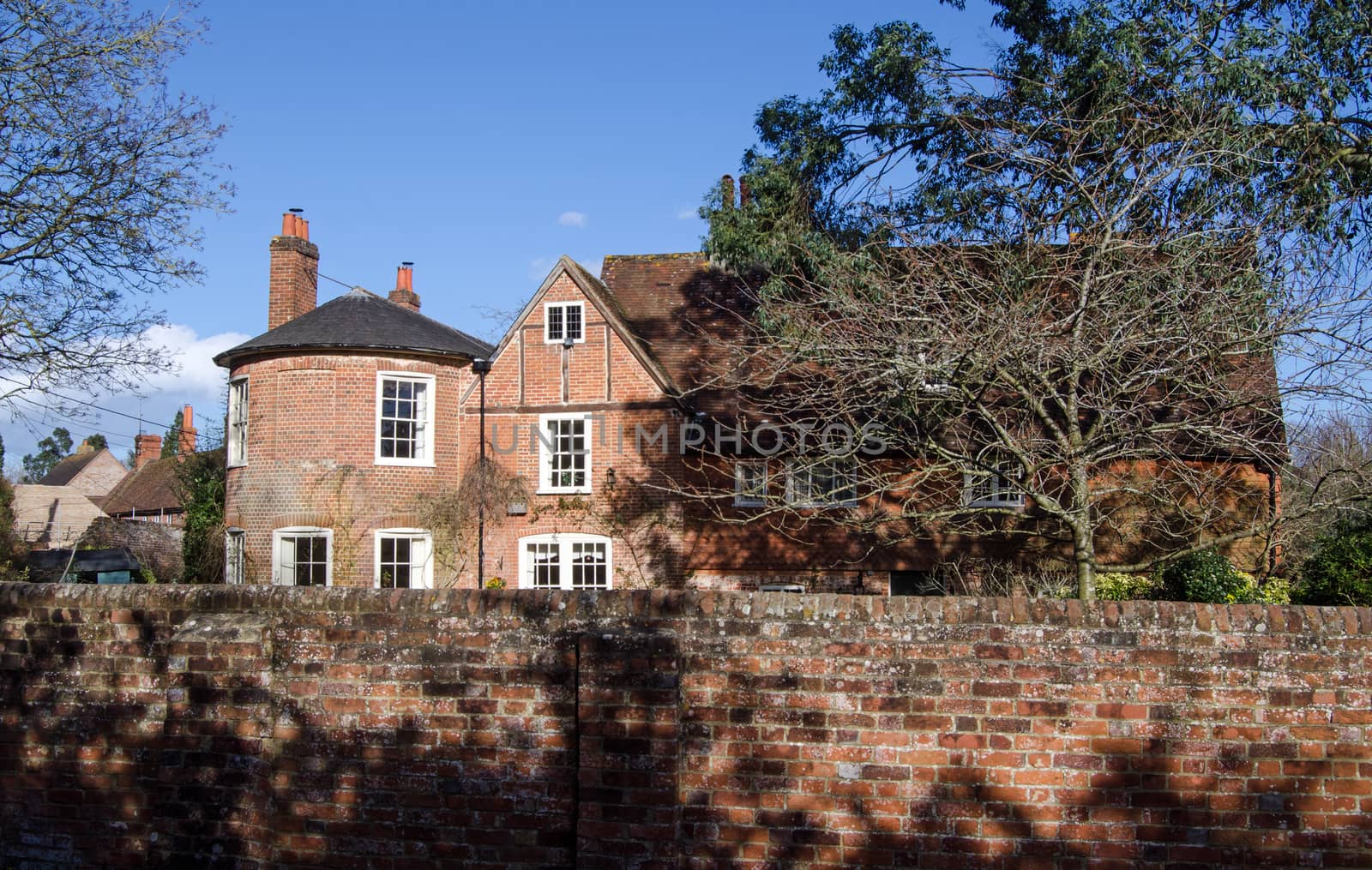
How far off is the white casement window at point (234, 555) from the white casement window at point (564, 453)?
21.9ft

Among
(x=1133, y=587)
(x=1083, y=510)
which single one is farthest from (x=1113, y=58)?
(x=1133, y=587)

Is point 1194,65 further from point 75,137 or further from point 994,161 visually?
point 75,137

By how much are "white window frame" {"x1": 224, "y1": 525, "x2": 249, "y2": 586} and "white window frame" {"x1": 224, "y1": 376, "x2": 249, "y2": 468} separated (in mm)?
1520

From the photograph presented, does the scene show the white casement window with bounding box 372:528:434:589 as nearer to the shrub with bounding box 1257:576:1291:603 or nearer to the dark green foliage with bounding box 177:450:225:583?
the dark green foliage with bounding box 177:450:225:583

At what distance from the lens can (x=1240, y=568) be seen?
785 inches

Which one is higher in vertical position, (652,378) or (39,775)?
(652,378)

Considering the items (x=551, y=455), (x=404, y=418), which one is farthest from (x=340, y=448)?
(x=551, y=455)

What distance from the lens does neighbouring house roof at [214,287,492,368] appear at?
22.3 metres

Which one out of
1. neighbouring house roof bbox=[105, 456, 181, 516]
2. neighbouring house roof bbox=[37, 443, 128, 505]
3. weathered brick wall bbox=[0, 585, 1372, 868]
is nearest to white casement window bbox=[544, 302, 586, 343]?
weathered brick wall bbox=[0, 585, 1372, 868]

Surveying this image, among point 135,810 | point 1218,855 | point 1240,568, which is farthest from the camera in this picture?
point 1240,568

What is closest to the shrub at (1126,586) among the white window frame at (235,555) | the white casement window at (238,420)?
the white window frame at (235,555)

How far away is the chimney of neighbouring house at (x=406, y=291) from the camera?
30.8 meters

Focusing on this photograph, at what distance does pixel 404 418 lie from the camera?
22719mm

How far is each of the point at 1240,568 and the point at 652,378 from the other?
12077mm
